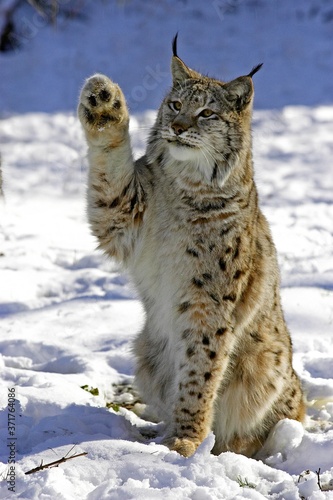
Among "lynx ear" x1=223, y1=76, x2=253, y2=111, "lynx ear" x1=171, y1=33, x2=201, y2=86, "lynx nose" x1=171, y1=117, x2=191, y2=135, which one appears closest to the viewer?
"lynx nose" x1=171, y1=117, x2=191, y2=135

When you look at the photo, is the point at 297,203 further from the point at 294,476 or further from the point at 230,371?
the point at 294,476

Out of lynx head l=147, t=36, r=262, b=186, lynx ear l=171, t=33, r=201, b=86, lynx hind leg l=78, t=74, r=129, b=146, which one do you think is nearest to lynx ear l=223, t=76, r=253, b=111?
lynx head l=147, t=36, r=262, b=186

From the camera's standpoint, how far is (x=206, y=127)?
13.1 ft

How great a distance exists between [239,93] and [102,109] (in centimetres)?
67

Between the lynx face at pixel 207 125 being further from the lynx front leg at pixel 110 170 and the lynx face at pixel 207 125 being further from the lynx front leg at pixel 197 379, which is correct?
the lynx front leg at pixel 197 379

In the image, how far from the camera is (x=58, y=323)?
5.47 metres

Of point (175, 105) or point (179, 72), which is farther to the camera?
point (179, 72)

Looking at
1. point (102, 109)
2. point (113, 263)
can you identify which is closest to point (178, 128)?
point (102, 109)

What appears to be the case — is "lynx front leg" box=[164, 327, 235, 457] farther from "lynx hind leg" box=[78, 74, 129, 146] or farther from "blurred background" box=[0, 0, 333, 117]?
"blurred background" box=[0, 0, 333, 117]

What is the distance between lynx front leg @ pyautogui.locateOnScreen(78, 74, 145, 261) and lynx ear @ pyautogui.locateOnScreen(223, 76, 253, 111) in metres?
0.51

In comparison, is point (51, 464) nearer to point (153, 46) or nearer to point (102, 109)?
point (102, 109)

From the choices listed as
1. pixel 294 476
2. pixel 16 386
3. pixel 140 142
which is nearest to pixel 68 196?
pixel 140 142

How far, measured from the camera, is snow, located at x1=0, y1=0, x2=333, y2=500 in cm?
345

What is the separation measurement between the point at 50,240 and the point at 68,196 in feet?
3.72
